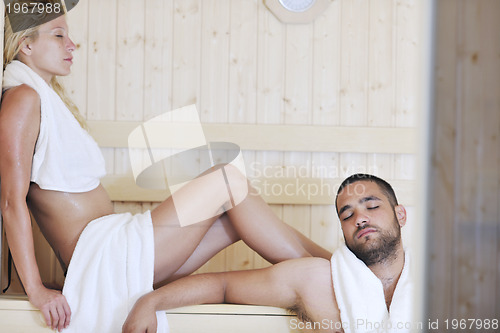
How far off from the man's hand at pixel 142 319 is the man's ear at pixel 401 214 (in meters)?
0.54

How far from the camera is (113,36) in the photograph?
114 cm

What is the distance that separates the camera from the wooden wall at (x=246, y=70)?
44.8 inches

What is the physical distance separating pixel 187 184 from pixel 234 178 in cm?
10

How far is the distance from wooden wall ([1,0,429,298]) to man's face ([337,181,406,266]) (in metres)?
0.03

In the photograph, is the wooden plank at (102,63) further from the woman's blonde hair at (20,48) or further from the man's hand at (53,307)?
the man's hand at (53,307)

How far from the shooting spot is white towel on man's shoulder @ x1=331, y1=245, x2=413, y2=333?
1.04 metres

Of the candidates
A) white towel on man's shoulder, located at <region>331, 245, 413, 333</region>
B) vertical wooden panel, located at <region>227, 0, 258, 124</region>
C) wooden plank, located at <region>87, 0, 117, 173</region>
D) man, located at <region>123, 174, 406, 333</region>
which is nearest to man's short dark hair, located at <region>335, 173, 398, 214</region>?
man, located at <region>123, 174, 406, 333</region>

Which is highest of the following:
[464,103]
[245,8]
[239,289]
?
[245,8]

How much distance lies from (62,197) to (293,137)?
518 mm

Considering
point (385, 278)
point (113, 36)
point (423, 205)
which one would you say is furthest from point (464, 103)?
point (113, 36)

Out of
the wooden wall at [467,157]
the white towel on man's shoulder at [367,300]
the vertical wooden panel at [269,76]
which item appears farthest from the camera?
the vertical wooden panel at [269,76]

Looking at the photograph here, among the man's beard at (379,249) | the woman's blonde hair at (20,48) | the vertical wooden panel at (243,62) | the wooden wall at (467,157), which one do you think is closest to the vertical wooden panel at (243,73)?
the vertical wooden panel at (243,62)

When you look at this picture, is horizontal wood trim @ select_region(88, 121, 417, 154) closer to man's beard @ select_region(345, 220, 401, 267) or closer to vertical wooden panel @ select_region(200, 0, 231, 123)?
vertical wooden panel @ select_region(200, 0, 231, 123)

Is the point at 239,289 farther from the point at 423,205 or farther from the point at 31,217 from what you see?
the point at 423,205
